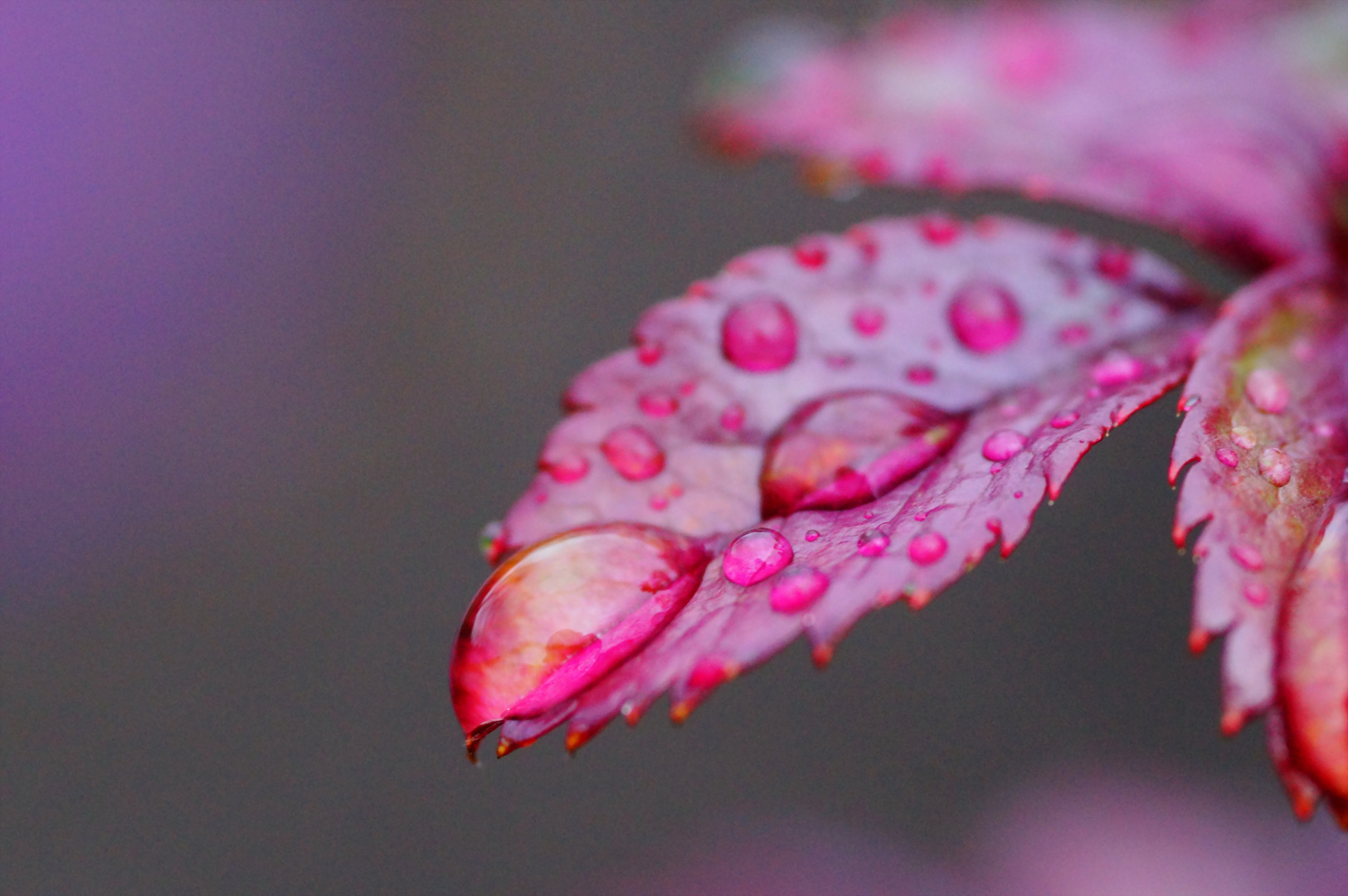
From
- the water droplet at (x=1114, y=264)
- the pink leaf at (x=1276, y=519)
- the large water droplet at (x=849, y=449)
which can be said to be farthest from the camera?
the water droplet at (x=1114, y=264)

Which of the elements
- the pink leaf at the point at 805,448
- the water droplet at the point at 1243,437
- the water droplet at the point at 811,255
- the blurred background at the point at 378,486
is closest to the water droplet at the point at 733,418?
the pink leaf at the point at 805,448

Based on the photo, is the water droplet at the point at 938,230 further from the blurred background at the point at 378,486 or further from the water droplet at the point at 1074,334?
the blurred background at the point at 378,486

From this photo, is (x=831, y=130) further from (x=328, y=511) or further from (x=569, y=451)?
(x=328, y=511)

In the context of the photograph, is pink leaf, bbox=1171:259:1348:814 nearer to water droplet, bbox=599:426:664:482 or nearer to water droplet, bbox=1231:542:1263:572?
water droplet, bbox=1231:542:1263:572

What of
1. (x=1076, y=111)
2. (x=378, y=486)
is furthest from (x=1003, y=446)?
(x=378, y=486)

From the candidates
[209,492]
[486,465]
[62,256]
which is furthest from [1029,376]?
[62,256]
